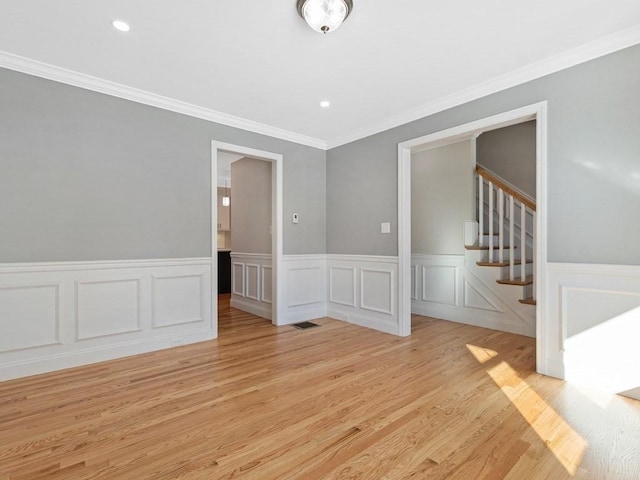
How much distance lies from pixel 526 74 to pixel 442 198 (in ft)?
6.90

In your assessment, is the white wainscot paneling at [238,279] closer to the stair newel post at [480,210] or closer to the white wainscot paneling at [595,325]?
the stair newel post at [480,210]

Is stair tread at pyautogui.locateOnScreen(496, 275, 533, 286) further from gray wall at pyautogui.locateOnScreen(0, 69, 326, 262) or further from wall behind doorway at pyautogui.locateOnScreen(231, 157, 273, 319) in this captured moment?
gray wall at pyautogui.locateOnScreen(0, 69, 326, 262)

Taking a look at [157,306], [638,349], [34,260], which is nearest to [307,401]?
[157,306]

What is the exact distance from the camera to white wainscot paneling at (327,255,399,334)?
12.7 ft

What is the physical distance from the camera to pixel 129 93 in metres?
3.08

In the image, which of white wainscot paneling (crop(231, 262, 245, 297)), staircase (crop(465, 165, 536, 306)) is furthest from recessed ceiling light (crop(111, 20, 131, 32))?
staircase (crop(465, 165, 536, 306))

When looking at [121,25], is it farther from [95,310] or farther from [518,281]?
Answer: [518,281]

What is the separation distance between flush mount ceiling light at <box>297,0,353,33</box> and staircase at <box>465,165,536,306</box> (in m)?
3.12

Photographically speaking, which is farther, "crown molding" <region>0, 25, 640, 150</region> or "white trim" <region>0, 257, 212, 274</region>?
"white trim" <region>0, 257, 212, 274</region>

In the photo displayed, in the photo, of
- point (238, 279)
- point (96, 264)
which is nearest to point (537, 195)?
point (96, 264)

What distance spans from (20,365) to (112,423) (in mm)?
1333

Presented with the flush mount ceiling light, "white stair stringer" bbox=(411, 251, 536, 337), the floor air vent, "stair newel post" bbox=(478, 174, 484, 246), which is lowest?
the floor air vent

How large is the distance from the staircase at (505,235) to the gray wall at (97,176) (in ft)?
10.8

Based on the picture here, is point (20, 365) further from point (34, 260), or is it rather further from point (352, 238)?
point (352, 238)
